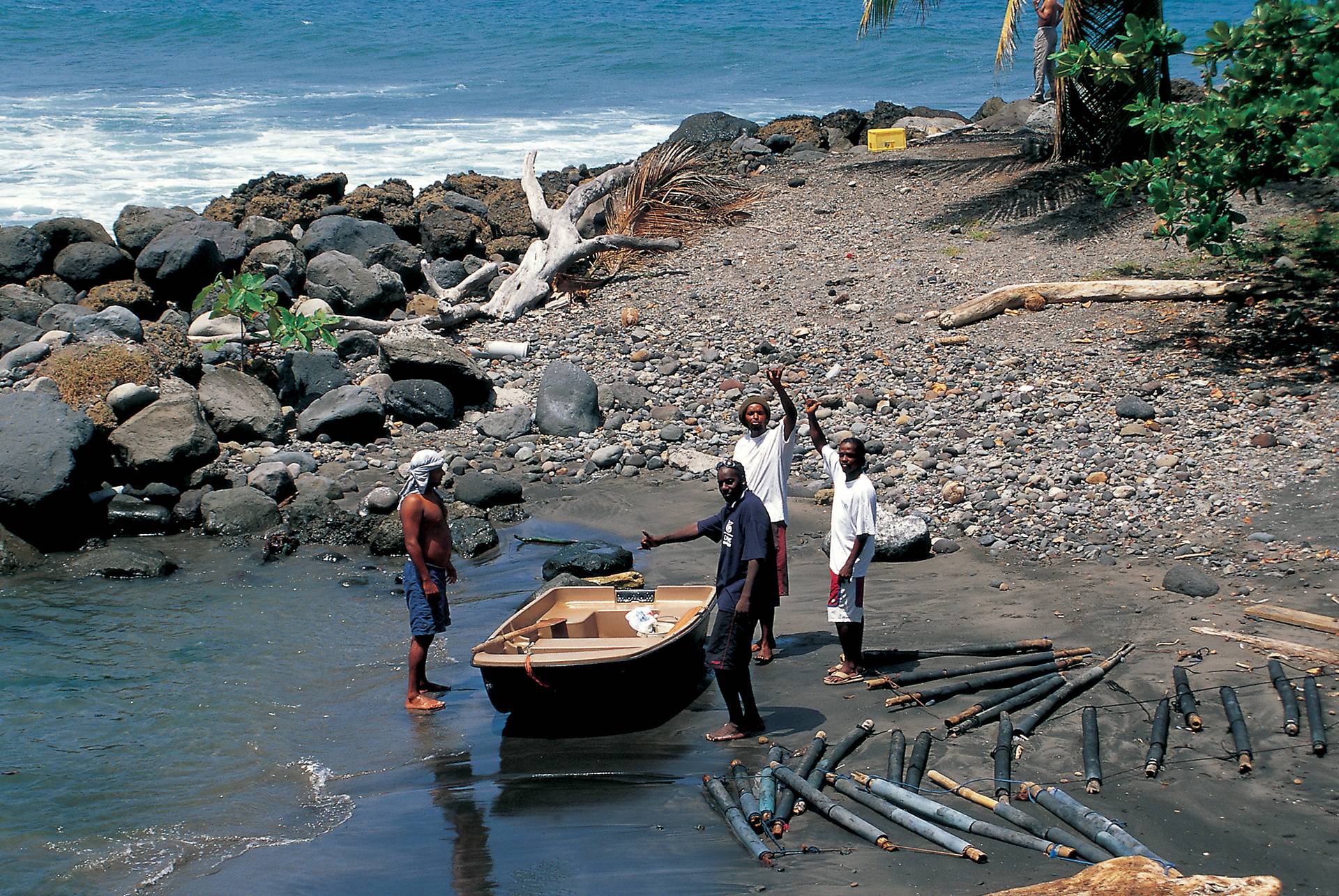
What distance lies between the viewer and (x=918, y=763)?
6488 mm

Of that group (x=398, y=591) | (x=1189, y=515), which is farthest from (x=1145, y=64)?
(x=398, y=591)

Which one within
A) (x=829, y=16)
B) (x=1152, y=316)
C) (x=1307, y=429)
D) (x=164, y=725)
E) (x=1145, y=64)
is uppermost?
(x=829, y=16)

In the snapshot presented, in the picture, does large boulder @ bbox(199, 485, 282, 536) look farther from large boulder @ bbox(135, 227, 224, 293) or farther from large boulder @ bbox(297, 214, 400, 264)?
large boulder @ bbox(297, 214, 400, 264)

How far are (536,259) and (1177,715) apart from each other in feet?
42.2

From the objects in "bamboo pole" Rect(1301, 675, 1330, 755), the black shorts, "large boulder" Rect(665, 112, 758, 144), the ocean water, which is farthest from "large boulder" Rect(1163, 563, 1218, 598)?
the ocean water

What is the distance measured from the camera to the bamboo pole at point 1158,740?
625 cm

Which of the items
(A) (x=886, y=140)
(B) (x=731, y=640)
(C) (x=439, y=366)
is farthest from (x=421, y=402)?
(A) (x=886, y=140)

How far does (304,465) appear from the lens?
514 inches

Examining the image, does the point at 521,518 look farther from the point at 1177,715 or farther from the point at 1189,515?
the point at 1177,715

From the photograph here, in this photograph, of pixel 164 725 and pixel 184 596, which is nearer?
pixel 164 725

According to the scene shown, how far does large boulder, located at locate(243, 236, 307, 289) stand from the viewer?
1734cm

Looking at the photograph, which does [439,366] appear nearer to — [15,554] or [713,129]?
[15,554]

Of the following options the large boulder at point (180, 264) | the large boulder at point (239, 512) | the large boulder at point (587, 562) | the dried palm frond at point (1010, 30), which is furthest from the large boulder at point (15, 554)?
the dried palm frond at point (1010, 30)

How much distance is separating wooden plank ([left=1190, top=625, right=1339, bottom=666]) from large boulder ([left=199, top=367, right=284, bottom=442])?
9958 mm
